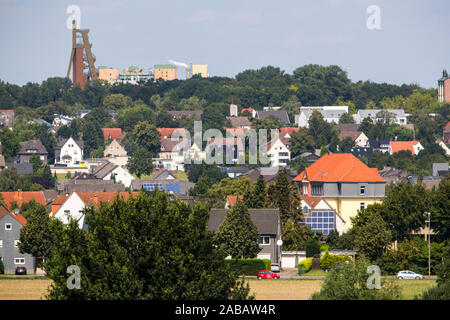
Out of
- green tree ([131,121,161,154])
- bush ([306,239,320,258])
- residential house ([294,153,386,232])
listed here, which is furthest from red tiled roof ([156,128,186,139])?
bush ([306,239,320,258])

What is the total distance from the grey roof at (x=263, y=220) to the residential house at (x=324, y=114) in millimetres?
108894

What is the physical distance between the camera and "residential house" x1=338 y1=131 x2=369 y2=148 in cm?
14407

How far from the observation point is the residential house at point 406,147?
138250 millimetres

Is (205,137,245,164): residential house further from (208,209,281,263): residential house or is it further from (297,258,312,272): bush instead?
(297,258,312,272): bush

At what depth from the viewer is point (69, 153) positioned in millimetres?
137375

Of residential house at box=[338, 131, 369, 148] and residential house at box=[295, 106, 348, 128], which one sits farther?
residential house at box=[295, 106, 348, 128]

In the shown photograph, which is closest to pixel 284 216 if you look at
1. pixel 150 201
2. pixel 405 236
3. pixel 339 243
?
pixel 339 243

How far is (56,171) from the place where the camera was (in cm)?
12338

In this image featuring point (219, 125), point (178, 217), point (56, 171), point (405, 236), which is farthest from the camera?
point (219, 125)

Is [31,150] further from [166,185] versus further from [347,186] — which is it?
[347,186]

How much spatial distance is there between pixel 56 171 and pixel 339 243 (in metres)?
69.5

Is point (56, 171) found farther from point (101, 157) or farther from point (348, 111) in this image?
point (348, 111)

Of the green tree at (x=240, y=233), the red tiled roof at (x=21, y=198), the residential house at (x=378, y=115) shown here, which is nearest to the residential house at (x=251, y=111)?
the residential house at (x=378, y=115)

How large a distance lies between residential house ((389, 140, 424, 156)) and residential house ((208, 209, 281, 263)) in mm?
81143
